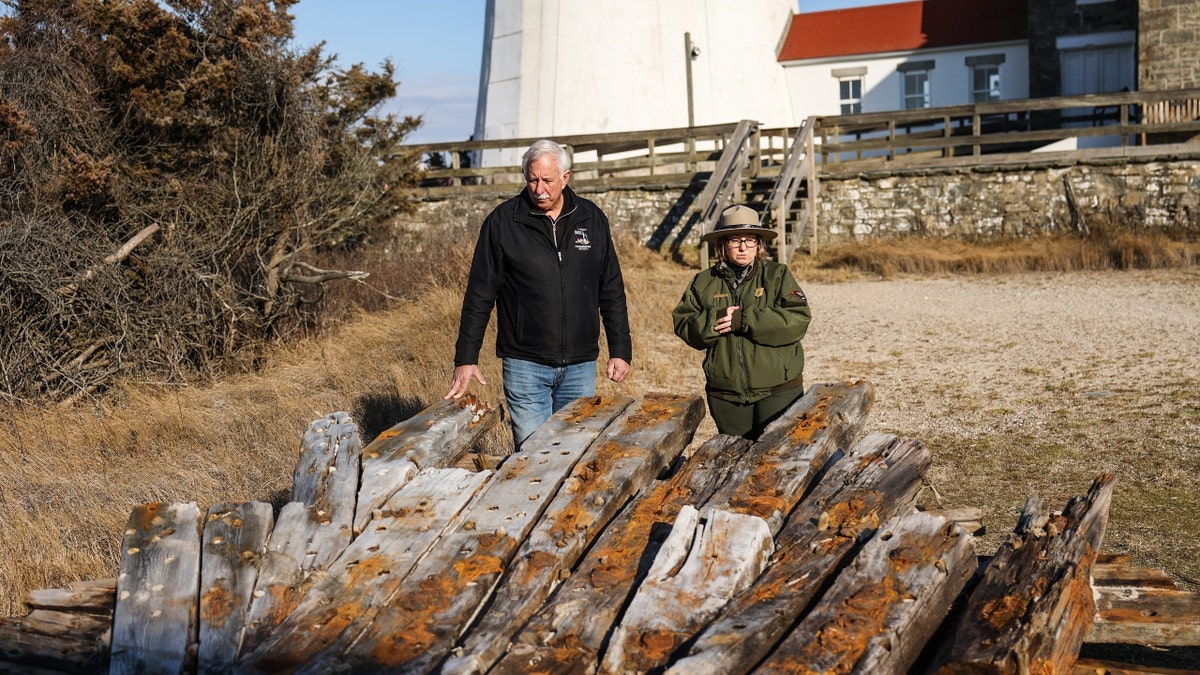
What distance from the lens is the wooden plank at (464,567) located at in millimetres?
2641

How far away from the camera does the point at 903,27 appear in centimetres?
2512

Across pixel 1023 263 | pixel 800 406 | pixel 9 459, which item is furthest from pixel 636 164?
pixel 800 406

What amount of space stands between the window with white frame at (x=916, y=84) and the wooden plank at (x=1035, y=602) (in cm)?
2282

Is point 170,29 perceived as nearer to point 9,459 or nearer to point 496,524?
point 9,459

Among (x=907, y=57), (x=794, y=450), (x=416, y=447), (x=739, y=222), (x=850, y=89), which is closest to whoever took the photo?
(x=794, y=450)

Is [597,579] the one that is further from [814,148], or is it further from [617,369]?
[814,148]

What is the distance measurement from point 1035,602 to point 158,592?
2.20 meters

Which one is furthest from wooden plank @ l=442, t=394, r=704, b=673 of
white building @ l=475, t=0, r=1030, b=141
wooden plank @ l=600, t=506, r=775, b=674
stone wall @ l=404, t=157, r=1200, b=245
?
white building @ l=475, t=0, r=1030, b=141

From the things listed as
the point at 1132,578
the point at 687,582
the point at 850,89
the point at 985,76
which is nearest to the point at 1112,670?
the point at 1132,578

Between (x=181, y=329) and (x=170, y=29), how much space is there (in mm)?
3175

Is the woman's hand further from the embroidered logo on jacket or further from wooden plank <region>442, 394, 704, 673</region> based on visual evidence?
the embroidered logo on jacket

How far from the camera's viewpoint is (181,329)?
11125mm

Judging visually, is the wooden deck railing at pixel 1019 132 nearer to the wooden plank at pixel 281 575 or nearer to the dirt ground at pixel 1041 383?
the dirt ground at pixel 1041 383

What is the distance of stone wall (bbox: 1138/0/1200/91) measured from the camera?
2017cm
